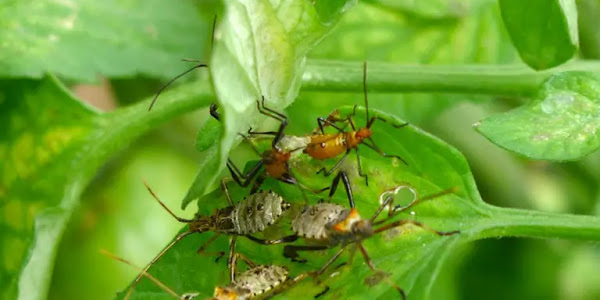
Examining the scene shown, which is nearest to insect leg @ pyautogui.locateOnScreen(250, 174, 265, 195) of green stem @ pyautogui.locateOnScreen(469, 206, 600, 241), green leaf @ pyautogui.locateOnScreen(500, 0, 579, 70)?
green stem @ pyautogui.locateOnScreen(469, 206, 600, 241)

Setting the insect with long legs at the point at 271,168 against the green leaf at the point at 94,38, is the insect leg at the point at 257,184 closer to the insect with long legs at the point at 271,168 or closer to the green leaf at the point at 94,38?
the insect with long legs at the point at 271,168

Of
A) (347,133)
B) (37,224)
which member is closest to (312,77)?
(347,133)

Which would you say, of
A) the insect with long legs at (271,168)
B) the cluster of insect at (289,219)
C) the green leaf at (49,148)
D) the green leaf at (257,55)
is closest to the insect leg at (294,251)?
the cluster of insect at (289,219)

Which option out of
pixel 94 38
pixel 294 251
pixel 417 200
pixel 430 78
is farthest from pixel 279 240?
pixel 94 38

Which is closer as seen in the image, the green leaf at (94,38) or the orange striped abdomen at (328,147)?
the orange striped abdomen at (328,147)

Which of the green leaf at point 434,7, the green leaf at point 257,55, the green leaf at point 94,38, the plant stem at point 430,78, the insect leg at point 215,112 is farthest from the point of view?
the green leaf at point 434,7

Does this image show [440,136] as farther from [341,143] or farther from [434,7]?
[341,143]

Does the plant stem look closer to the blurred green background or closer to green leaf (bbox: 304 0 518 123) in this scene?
the blurred green background
